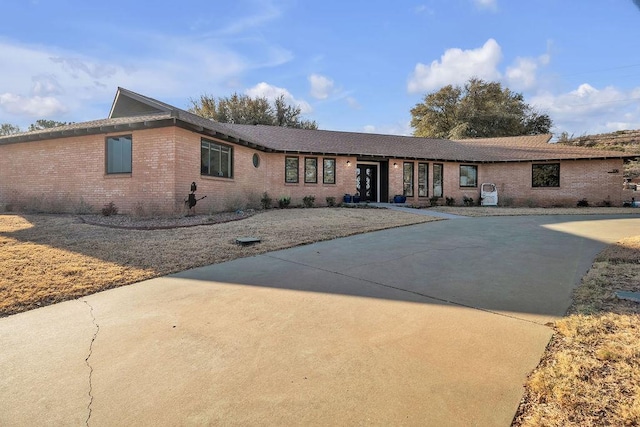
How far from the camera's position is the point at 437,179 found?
67.4 feet

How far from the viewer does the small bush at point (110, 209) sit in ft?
36.1

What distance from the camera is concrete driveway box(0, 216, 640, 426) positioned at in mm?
1993

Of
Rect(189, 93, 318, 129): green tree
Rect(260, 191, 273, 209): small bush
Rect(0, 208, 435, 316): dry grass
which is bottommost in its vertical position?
Rect(0, 208, 435, 316): dry grass

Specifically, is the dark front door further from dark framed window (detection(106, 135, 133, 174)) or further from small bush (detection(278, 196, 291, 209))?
dark framed window (detection(106, 135, 133, 174))

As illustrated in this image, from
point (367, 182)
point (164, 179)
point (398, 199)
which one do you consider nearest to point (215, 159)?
point (164, 179)

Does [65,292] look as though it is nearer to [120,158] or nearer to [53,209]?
[120,158]

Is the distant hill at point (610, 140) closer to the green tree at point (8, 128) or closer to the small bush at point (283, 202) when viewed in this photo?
the small bush at point (283, 202)

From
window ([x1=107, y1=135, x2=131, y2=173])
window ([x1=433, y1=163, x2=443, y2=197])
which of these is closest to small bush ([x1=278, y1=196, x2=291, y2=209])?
window ([x1=107, y1=135, x2=131, y2=173])

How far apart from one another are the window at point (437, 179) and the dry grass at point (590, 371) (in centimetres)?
1733

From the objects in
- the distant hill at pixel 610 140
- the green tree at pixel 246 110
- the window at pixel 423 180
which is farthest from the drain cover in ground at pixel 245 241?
the distant hill at pixel 610 140

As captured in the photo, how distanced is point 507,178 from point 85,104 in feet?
97.2

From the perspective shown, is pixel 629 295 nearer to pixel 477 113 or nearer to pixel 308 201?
pixel 308 201

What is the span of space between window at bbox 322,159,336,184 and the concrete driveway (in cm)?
1358

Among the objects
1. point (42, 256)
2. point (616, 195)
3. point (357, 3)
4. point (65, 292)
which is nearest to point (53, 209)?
point (42, 256)
